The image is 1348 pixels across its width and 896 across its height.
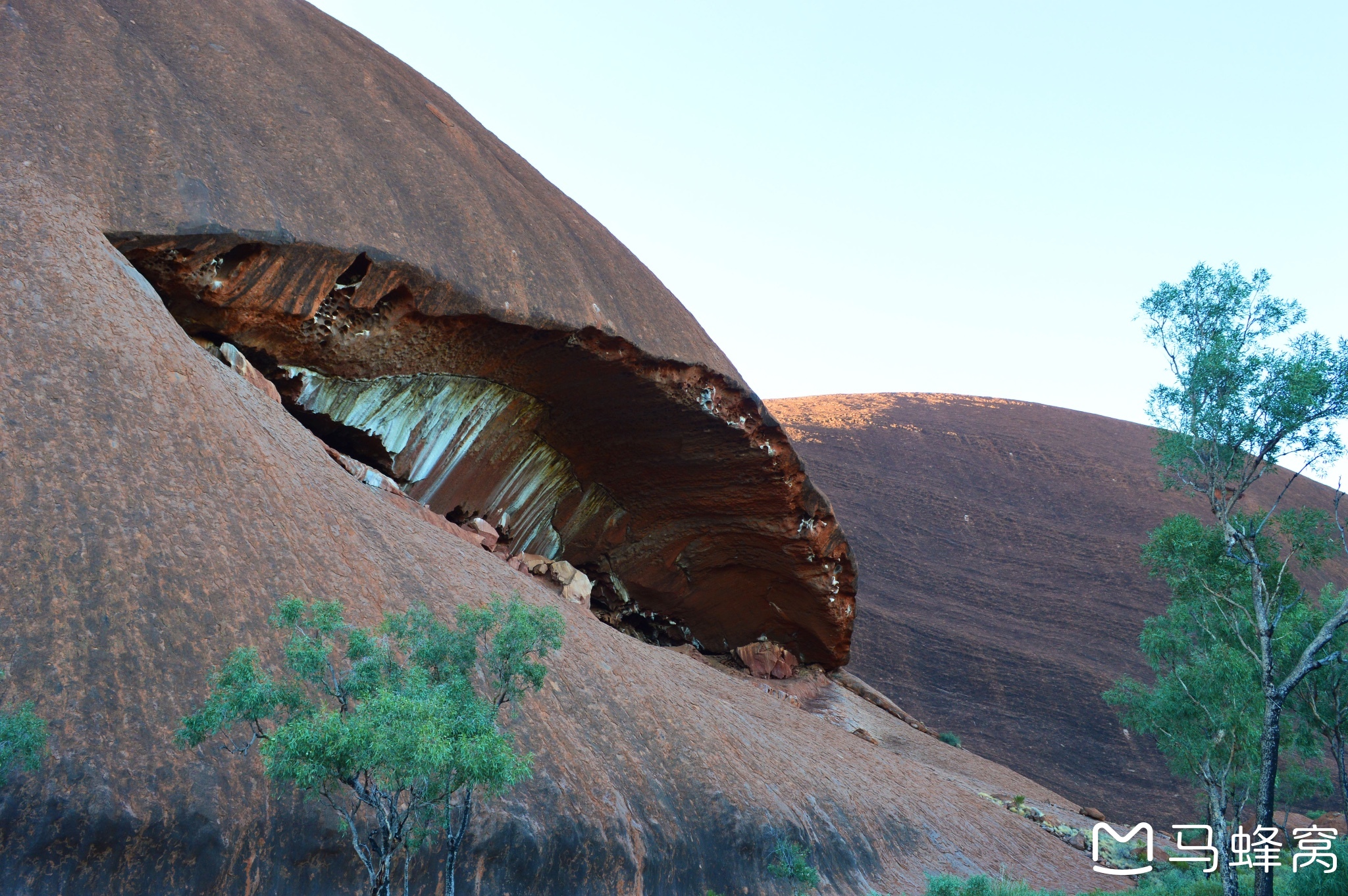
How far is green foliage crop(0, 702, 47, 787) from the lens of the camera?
4469mm

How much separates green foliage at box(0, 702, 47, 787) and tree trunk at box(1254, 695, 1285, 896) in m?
10.5

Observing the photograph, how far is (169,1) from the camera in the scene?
37.4 ft

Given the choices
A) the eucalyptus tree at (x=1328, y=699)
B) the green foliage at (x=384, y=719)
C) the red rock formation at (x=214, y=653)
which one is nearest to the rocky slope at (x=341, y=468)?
the red rock formation at (x=214, y=653)

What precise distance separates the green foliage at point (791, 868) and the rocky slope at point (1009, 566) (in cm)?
2061

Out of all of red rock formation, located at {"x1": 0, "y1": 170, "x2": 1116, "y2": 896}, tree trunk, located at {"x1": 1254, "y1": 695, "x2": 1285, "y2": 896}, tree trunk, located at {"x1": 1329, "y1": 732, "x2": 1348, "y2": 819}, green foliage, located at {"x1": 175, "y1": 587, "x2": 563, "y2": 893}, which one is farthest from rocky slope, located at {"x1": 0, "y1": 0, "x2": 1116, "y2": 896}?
tree trunk, located at {"x1": 1329, "y1": 732, "x2": 1348, "y2": 819}

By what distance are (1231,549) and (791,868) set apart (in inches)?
325

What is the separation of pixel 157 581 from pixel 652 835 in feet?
14.7

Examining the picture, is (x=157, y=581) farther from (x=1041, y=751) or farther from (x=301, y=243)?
(x=1041, y=751)

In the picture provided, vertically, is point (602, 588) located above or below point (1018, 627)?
below

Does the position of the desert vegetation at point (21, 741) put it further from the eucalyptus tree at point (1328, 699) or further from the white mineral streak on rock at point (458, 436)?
the eucalyptus tree at point (1328, 699)

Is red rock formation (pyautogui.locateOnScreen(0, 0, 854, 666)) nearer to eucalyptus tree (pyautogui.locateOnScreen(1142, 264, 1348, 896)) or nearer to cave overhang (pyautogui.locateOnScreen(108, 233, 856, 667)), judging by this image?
cave overhang (pyautogui.locateOnScreen(108, 233, 856, 667))

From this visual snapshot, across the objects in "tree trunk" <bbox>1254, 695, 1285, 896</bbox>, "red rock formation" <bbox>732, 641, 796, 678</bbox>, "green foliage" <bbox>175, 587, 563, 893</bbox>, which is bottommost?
"red rock formation" <bbox>732, 641, 796, 678</bbox>

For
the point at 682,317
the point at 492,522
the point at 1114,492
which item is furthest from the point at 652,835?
the point at 1114,492

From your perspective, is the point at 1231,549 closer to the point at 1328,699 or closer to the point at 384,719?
the point at 1328,699
